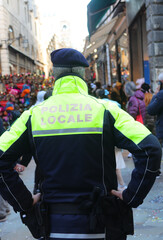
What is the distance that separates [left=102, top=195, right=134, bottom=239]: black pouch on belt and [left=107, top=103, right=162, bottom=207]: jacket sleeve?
69mm

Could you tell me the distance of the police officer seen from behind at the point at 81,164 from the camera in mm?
1898

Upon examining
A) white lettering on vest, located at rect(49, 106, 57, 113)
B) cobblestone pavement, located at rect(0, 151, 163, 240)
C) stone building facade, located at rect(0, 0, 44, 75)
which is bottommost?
cobblestone pavement, located at rect(0, 151, 163, 240)

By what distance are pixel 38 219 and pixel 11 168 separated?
1.13 ft

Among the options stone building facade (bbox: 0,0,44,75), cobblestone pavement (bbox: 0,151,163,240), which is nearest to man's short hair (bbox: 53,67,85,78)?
cobblestone pavement (bbox: 0,151,163,240)

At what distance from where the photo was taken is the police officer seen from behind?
190 centimetres

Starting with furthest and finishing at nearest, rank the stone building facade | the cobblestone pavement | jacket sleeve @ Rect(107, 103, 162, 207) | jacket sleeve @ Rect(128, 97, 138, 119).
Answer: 1. the stone building facade
2. jacket sleeve @ Rect(128, 97, 138, 119)
3. the cobblestone pavement
4. jacket sleeve @ Rect(107, 103, 162, 207)

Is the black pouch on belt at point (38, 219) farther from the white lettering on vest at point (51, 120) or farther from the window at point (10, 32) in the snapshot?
the window at point (10, 32)

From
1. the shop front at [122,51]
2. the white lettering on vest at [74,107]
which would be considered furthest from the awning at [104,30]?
the white lettering on vest at [74,107]

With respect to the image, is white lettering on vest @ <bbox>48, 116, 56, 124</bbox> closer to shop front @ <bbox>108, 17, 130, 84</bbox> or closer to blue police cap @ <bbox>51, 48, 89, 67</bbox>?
blue police cap @ <bbox>51, 48, 89, 67</bbox>

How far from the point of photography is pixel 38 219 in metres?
1.99

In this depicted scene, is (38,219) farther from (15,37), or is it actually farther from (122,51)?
(15,37)

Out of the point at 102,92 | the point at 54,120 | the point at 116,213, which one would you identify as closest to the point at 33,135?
the point at 54,120

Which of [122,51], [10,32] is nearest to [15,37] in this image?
[10,32]

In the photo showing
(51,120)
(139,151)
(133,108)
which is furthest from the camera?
(133,108)
